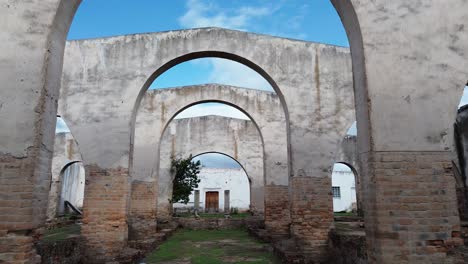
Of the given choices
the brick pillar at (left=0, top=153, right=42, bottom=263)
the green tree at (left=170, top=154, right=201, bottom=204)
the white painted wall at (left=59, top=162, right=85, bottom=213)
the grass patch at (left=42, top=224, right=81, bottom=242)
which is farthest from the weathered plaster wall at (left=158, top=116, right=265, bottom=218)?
the brick pillar at (left=0, top=153, right=42, bottom=263)

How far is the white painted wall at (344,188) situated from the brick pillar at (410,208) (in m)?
25.3

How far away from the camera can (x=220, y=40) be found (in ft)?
29.8

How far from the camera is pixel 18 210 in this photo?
11.1ft

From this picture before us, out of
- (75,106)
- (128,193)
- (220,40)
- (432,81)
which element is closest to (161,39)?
(220,40)

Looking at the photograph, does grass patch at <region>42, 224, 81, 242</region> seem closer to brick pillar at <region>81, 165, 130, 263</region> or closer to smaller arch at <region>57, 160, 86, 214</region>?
brick pillar at <region>81, 165, 130, 263</region>

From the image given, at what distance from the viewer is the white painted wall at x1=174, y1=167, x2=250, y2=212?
91.1 feet

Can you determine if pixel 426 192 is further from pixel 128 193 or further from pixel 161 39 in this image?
pixel 161 39

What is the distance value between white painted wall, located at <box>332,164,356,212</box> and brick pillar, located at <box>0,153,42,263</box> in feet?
88.3

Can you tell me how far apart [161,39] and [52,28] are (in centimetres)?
549

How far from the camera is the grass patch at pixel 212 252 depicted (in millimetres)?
7641

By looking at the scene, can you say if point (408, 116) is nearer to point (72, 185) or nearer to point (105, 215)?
point (105, 215)

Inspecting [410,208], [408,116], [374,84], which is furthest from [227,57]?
[410,208]

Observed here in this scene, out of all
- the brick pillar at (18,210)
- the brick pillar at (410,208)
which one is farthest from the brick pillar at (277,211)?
the brick pillar at (18,210)

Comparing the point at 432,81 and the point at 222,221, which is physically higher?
the point at 432,81
